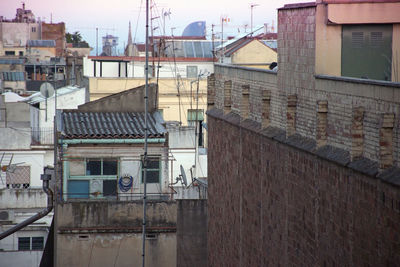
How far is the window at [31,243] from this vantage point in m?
32.3

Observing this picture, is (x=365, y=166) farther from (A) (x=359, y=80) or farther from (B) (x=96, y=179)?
(B) (x=96, y=179)

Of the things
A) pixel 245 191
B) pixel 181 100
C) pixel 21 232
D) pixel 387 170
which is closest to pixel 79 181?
pixel 245 191

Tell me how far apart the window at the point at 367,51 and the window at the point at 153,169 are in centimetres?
1025

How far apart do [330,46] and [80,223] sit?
10503 mm

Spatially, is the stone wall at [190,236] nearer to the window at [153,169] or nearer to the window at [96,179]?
the window at [153,169]

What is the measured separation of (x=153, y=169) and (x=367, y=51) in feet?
34.8

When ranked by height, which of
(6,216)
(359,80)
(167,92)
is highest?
(359,80)

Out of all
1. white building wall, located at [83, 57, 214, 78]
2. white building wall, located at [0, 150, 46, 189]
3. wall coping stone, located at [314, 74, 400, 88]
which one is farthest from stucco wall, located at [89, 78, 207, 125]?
wall coping stone, located at [314, 74, 400, 88]

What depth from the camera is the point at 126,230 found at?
892 inches

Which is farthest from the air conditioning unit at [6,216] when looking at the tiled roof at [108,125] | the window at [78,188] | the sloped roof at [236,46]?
the sloped roof at [236,46]

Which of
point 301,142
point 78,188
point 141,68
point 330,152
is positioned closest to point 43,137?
point 141,68

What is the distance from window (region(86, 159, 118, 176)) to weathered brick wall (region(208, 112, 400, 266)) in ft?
10.9

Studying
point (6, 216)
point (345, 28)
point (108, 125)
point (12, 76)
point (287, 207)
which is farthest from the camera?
point (12, 76)

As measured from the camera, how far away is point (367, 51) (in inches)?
558
